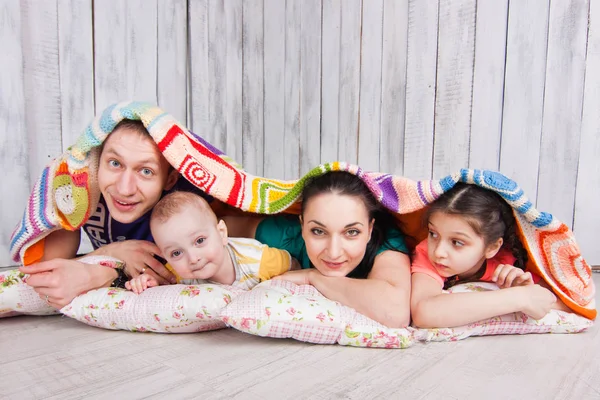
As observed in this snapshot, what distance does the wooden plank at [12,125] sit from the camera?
174cm

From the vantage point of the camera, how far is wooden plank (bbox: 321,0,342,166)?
246 centimetres

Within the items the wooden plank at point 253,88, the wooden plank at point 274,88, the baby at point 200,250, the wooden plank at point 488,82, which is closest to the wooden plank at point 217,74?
the wooden plank at point 253,88

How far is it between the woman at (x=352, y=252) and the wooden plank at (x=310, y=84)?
1.39m

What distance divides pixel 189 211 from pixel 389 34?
5.42 feet

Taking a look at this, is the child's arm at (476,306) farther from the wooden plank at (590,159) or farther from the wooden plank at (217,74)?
the wooden plank at (217,74)

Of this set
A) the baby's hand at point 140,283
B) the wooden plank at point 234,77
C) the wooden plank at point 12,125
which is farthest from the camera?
the wooden plank at point 234,77

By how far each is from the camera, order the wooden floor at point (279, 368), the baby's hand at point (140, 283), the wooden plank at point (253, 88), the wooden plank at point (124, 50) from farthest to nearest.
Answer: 1. the wooden plank at point (253, 88)
2. the wooden plank at point (124, 50)
3. the baby's hand at point (140, 283)
4. the wooden floor at point (279, 368)

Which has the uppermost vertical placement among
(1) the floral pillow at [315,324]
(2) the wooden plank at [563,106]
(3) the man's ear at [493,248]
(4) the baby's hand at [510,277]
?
(2) the wooden plank at [563,106]

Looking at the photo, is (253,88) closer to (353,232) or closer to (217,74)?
(217,74)

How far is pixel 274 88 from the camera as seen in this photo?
2.76 metres

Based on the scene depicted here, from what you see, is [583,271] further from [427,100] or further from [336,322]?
[427,100]

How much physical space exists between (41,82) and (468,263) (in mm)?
1954

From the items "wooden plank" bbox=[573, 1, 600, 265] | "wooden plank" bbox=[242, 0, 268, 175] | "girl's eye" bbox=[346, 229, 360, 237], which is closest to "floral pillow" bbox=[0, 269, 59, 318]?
"girl's eye" bbox=[346, 229, 360, 237]

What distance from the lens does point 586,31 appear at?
70.2 inches
